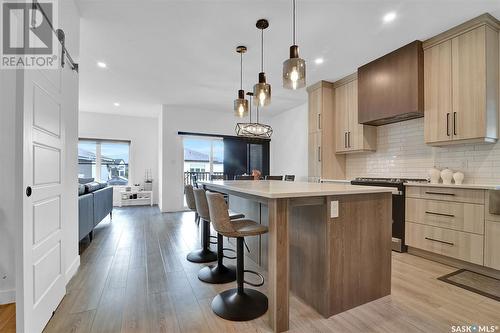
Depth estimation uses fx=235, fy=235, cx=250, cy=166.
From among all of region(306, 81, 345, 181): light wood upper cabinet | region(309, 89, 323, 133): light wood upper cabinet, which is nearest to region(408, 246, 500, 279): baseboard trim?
region(306, 81, 345, 181): light wood upper cabinet

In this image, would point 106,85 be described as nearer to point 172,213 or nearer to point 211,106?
point 211,106

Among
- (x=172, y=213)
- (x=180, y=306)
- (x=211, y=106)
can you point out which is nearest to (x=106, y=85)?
(x=211, y=106)

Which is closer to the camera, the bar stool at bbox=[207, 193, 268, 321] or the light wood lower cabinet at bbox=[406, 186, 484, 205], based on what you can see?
the bar stool at bbox=[207, 193, 268, 321]

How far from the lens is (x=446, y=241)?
273cm

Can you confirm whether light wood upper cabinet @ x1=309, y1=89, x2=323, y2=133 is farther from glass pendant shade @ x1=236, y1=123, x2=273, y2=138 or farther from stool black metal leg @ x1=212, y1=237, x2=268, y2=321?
stool black metal leg @ x1=212, y1=237, x2=268, y2=321

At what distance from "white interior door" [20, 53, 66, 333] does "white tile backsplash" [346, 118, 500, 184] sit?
4.37 meters

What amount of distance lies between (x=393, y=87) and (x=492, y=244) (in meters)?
2.21

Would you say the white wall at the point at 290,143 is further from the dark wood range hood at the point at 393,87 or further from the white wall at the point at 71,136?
the white wall at the point at 71,136

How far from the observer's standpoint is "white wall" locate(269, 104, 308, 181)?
6172mm

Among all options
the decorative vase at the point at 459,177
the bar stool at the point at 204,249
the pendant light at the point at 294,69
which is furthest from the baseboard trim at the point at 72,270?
the decorative vase at the point at 459,177

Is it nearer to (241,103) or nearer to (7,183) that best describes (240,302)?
(7,183)

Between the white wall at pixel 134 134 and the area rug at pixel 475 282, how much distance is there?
7.11 m

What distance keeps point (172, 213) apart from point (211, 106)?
2.96 metres

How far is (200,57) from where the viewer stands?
3.56 m
